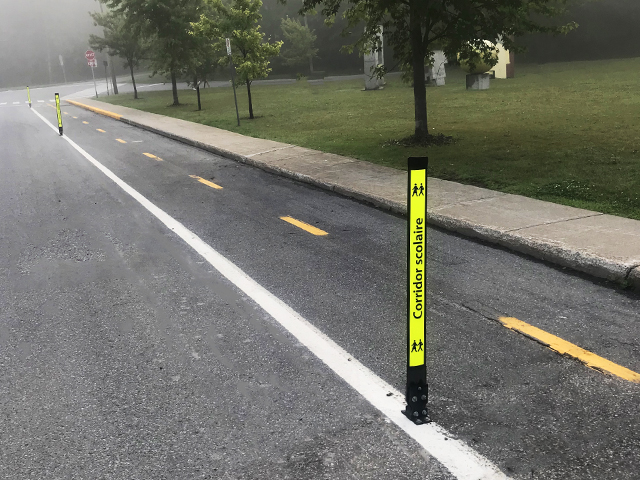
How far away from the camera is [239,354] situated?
4.33 meters

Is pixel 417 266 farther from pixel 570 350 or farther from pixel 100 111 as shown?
→ pixel 100 111

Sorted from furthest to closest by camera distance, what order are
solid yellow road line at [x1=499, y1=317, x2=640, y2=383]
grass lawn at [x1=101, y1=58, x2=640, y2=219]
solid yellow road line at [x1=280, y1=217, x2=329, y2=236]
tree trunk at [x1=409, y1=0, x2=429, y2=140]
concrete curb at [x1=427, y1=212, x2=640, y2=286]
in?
tree trunk at [x1=409, y1=0, x2=429, y2=140], grass lawn at [x1=101, y1=58, x2=640, y2=219], solid yellow road line at [x1=280, y1=217, x2=329, y2=236], concrete curb at [x1=427, y1=212, x2=640, y2=286], solid yellow road line at [x1=499, y1=317, x2=640, y2=383]

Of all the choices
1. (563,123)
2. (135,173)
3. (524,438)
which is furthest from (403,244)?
(563,123)

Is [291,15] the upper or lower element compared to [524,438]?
upper

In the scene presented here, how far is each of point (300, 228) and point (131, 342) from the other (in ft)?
11.3

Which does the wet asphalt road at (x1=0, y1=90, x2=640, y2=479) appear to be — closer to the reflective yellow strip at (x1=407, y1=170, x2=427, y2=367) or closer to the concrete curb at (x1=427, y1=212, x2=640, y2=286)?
the concrete curb at (x1=427, y1=212, x2=640, y2=286)

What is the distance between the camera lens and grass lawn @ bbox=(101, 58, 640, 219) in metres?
9.20

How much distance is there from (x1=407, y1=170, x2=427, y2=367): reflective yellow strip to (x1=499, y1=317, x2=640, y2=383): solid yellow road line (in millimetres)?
1334

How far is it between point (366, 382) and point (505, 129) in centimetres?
1204

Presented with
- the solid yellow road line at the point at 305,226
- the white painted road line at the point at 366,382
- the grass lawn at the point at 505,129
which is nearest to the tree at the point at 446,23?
the grass lawn at the point at 505,129

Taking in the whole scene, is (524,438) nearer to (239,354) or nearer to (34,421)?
(239,354)

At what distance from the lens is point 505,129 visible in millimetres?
Answer: 14703

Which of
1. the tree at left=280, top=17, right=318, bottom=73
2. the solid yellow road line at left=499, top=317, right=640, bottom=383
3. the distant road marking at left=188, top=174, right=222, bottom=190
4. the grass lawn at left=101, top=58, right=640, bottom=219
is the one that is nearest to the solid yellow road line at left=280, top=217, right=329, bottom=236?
the distant road marking at left=188, top=174, right=222, bottom=190

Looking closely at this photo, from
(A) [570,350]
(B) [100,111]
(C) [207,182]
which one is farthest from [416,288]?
(B) [100,111]
